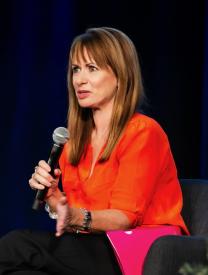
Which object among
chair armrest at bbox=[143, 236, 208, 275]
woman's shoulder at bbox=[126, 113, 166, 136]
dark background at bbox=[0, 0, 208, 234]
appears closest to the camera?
chair armrest at bbox=[143, 236, 208, 275]

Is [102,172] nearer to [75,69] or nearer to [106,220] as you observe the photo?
[106,220]

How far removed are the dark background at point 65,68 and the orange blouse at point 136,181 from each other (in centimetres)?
98

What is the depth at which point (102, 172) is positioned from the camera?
6.68 ft

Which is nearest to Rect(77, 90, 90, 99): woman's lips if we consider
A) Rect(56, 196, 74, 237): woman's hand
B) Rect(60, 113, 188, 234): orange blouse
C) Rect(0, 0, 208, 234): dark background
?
Rect(60, 113, 188, 234): orange blouse

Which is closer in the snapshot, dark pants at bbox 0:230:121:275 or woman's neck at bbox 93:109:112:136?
dark pants at bbox 0:230:121:275

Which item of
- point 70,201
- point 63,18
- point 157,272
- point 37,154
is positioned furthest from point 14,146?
point 157,272

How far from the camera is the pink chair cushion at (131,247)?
178 cm

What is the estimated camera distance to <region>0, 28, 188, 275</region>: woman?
178 cm

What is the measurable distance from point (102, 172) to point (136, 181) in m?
0.15

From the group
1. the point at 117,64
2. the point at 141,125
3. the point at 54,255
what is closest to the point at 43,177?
the point at 54,255

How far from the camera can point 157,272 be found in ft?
5.26

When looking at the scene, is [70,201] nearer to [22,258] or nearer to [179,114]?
[22,258]

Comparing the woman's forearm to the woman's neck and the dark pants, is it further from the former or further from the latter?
the woman's neck

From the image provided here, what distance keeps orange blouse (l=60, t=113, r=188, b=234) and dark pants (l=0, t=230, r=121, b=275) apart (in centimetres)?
14
